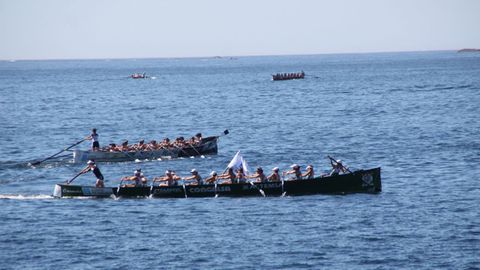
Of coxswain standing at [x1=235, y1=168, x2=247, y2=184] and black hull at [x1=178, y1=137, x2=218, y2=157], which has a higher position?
coxswain standing at [x1=235, y1=168, x2=247, y2=184]

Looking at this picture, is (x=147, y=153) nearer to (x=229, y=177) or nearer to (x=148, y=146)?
(x=148, y=146)

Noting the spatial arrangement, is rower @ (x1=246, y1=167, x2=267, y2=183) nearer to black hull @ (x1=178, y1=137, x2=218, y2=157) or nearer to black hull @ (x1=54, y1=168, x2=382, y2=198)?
black hull @ (x1=54, y1=168, x2=382, y2=198)

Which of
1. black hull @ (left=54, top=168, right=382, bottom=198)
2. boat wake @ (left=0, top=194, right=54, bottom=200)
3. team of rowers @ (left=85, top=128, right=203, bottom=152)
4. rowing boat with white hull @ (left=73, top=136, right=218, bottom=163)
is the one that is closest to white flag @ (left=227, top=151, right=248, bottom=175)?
black hull @ (left=54, top=168, right=382, bottom=198)

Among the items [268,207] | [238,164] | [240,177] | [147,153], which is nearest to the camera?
[268,207]

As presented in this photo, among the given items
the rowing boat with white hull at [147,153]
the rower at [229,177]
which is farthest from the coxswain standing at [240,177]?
the rowing boat with white hull at [147,153]

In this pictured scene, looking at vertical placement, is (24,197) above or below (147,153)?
above

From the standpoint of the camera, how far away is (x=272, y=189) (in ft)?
156

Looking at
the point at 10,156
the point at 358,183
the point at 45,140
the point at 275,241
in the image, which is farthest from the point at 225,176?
the point at 45,140

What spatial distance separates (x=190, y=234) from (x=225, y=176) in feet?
31.6

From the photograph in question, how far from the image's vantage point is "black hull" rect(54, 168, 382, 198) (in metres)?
47.3

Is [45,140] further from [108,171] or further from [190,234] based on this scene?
[190,234]

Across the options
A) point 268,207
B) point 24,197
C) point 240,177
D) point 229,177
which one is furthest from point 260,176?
point 24,197

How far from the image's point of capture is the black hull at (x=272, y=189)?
47.3m

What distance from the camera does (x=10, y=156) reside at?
227 feet
